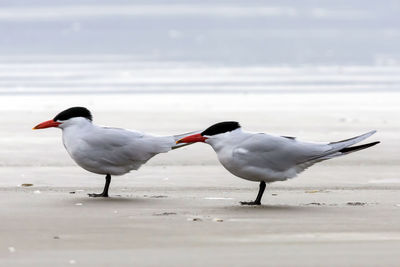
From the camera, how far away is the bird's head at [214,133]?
877cm

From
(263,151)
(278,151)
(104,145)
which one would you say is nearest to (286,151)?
(278,151)

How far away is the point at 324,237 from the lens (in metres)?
7.07

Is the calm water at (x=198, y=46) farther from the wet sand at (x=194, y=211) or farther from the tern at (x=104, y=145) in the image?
the tern at (x=104, y=145)

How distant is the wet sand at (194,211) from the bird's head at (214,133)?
0.49 meters

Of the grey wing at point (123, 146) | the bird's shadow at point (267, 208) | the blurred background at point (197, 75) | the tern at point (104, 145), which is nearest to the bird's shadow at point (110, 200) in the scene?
the tern at point (104, 145)

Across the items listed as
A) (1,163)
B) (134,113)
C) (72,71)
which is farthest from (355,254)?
(72,71)

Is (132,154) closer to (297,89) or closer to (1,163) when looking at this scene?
(1,163)

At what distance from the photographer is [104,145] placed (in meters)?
9.17

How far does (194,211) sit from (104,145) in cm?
130

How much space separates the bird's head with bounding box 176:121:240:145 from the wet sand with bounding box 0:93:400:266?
49 cm

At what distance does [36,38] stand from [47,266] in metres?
37.4

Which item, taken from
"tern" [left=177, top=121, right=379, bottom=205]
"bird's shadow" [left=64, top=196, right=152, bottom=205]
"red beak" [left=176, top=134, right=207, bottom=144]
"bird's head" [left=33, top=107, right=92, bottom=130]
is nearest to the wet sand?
"bird's shadow" [left=64, top=196, right=152, bottom=205]

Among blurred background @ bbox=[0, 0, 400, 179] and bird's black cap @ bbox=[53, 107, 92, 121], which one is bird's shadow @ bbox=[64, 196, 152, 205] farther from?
blurred background @ bbox=[0, 0, 400, 179]

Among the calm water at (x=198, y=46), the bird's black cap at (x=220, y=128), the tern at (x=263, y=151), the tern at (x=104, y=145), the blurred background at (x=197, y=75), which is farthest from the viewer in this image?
the calm water at (x=198, y=46)
